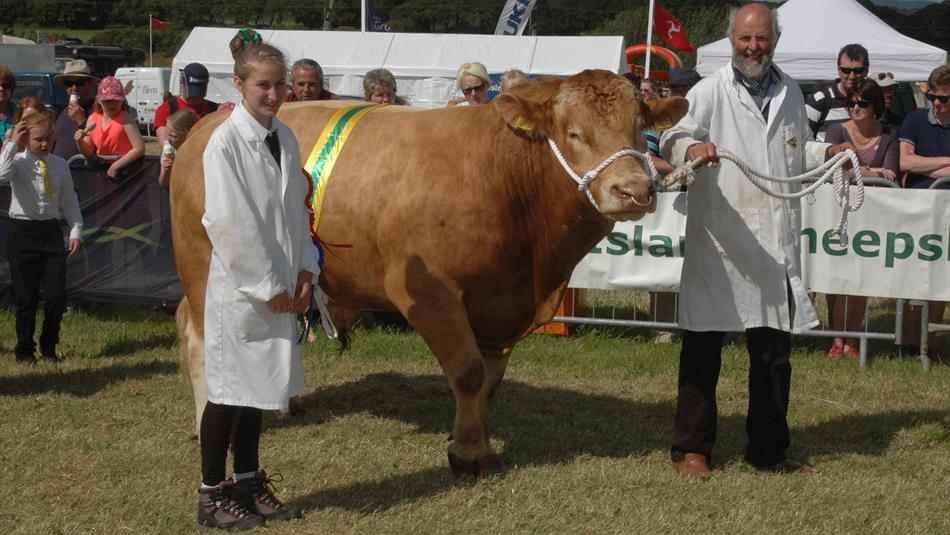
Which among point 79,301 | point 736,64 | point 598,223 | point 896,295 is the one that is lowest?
point 79,301

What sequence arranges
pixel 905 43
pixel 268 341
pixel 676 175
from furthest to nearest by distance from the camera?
1. pixel 905 43
2. pixel 676 175
3. pixel 268 341

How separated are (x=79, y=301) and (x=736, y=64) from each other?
6.72 meters

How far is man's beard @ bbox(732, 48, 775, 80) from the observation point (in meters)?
5.16

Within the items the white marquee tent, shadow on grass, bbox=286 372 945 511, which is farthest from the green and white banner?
the white marquee tent

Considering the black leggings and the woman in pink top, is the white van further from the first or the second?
the black leggings

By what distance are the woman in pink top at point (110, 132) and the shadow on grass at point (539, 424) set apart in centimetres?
365

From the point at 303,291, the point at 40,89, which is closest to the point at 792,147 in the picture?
the point at 303,291

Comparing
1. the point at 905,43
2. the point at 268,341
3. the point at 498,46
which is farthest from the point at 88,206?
the point at 498,46

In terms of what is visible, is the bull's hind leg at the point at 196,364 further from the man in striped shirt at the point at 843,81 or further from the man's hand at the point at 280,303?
the man in striped shirt at the point at 843,81

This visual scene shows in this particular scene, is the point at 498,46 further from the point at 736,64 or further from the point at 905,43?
the point at 736,64

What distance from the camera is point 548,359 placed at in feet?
26.7

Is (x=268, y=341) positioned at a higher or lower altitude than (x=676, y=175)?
lower

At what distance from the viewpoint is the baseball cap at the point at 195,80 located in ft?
26.5

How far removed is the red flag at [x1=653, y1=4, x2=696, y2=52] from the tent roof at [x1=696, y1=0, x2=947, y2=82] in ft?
17.8
